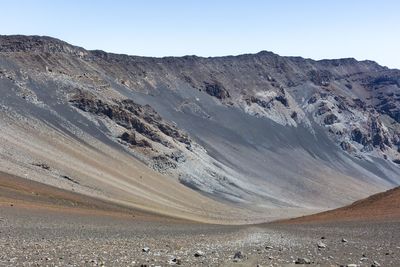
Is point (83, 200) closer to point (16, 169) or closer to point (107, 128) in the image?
point (16, 169)

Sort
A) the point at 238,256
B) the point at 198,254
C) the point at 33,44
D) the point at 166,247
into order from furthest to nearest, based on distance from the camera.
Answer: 1. the point at 33,44
2. the point at 166,247
3. the point at 198,254
4. the point at 238,256

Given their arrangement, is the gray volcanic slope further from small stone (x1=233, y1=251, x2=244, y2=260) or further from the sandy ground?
small stone (x1=233, y1=251, x2=244, y2=260)

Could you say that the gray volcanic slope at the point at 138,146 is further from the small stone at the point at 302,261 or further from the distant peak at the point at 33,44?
the small stone at the point at 302,261

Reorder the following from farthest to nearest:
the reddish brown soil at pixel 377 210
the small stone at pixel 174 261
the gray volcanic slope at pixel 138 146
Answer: the gray volcanic slope at pixel 138 146 < the reddish brown soil at pixel 377 210 < the small stone at pixel 174 261

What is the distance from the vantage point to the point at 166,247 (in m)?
22.1

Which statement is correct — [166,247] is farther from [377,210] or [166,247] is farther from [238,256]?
[377,210]

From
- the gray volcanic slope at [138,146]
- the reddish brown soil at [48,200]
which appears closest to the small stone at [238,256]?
the reddish brown soil at [48,200]

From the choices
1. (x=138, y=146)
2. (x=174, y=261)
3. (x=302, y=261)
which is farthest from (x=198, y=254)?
(x=138, y=146)

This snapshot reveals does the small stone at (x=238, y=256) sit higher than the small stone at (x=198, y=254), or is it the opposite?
the small stone at (x=238, y=256)

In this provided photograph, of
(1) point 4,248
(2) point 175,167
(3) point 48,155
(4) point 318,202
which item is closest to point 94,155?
(3) point 48,155

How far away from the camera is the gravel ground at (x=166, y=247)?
17422 millimetres

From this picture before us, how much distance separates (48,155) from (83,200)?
1393 inches

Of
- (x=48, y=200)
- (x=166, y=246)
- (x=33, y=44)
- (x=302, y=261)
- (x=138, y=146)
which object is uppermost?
(x=33, y=44)

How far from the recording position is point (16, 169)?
222 feet
